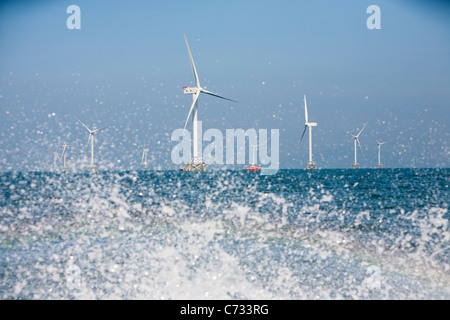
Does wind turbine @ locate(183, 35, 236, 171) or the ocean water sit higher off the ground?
wind turbine @ locate(183, 35, 236, 171)

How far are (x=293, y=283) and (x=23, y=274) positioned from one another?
529 centimetres

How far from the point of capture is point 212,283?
7594mm

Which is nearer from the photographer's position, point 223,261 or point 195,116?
point 223,261

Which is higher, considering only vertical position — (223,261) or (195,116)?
(195,116)

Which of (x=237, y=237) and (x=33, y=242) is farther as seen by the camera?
(x=237, y=237)

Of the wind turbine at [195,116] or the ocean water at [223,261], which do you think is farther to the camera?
the wind turbine at [195,116]

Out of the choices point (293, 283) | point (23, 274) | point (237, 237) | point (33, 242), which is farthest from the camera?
point (237, 237)

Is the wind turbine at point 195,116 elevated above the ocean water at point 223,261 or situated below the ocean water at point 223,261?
above

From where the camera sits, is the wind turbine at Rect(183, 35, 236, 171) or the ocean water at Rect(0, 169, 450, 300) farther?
the wind turbine at Rect(183, 35, 236, 171)
